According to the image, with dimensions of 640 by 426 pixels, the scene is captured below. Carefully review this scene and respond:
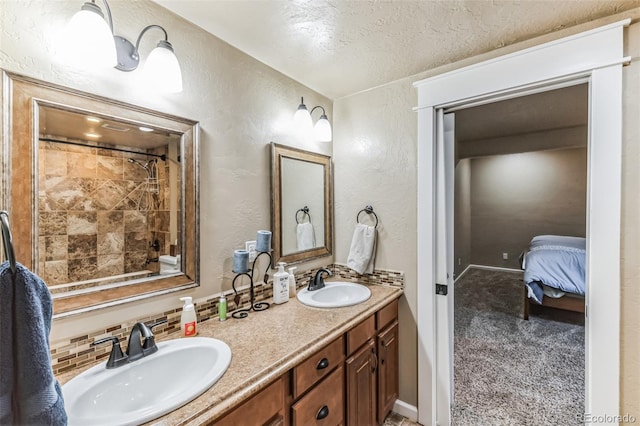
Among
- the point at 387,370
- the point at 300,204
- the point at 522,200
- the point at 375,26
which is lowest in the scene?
the point at 387,370

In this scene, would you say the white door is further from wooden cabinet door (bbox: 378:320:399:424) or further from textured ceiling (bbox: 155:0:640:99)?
textured ceiling (bbox: 155:0:640:99)

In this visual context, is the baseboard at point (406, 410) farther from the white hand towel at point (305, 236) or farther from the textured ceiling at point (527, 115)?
the textured ceiling at point (527, 115)

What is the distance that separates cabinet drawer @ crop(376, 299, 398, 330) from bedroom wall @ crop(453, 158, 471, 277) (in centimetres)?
326

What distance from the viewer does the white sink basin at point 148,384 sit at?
0.77 metres

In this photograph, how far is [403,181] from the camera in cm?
188

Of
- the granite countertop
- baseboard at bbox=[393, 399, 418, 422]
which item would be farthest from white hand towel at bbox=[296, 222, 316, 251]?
baseboard at bbox=[393, 399, 418, 422]

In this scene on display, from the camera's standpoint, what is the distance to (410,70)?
1.77m

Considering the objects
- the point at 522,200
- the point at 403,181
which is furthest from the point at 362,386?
the point at 522,200

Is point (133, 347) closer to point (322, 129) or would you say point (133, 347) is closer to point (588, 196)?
point (322, 129)

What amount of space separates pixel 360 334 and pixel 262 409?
0.66 meters

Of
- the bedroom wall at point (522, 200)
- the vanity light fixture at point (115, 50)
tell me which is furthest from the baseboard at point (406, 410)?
the bedroom wall at point (522, 200)

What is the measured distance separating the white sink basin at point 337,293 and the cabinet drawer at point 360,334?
15 centimetres

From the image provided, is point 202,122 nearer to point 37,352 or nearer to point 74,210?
point 74,210

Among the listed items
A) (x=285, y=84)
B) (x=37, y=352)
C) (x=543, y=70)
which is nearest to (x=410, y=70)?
(x=543, y=70)
